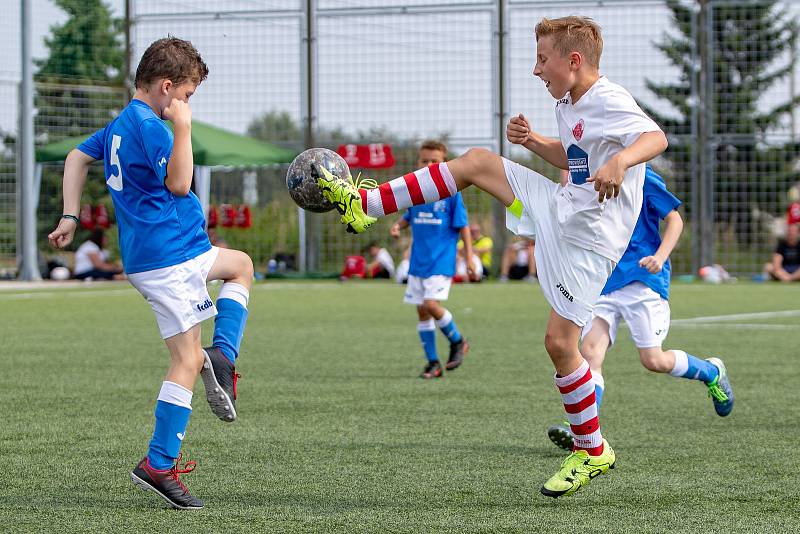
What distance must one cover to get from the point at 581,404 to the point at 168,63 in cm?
197

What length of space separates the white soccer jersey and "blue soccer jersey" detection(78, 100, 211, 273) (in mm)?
1423

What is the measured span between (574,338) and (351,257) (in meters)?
19.8

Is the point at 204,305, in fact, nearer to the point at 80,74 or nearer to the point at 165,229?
the point at 165,229

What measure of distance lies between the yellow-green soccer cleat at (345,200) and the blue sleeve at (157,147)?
711 mm

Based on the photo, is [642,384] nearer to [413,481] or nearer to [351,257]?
[413,481]

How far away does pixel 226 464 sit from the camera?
5.00 m

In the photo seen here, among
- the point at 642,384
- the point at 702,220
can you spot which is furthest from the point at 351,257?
the point at 642,384

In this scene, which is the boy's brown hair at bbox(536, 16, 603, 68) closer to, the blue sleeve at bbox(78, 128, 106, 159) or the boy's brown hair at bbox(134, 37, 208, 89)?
the boy's brown hair at bbox(134, 37, 208, 89)

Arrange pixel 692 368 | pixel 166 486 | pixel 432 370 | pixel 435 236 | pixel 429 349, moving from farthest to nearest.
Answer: pixel 435 236 < pixel 429 349 < pixel 432 370 < pixel 692 368 < pixel 166 486

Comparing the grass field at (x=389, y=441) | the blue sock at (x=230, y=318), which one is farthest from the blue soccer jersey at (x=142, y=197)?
the grass field at (x=389, y=441)

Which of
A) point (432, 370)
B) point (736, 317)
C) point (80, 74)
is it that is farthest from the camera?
point (80, 74)

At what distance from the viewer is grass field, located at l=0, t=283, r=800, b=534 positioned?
13.3 ft

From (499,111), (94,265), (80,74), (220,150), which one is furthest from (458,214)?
(80,74)

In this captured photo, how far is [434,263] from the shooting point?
9.21 meters
